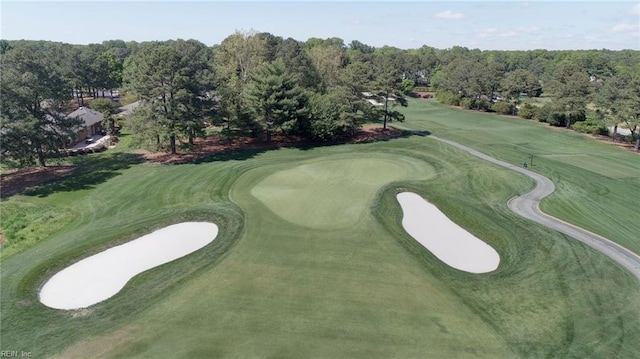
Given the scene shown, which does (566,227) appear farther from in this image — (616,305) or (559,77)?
(559,77)

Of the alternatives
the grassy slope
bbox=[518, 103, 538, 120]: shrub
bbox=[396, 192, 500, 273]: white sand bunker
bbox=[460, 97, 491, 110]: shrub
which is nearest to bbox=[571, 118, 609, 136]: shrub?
the grassy slope

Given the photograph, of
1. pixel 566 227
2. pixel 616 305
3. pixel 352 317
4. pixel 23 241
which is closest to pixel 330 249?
pixel 352 317

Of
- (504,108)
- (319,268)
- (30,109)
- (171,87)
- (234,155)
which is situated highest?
(171,87)

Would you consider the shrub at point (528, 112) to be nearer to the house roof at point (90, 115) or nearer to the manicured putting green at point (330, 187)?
the manicured putting green at point (330, 187)

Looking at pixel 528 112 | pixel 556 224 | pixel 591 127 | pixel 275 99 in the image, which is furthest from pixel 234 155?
pixel 528 112

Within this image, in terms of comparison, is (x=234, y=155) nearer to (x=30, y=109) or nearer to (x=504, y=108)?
(x=30, y=109)
